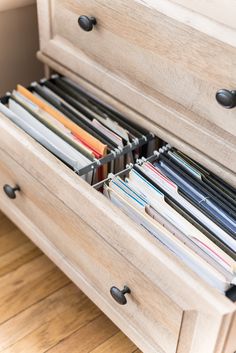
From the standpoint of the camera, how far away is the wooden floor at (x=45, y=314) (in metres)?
1.03

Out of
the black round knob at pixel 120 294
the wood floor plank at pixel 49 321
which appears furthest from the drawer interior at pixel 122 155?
the wood floor plank at pixel 49 321

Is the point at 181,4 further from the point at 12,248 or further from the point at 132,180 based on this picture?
the point at 12,248

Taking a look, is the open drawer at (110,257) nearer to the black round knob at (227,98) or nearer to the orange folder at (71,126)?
the orange folder at (71,126)

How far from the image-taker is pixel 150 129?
3.04 feet

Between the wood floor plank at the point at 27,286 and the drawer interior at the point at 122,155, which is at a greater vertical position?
the drawer interior at the point at 122,155

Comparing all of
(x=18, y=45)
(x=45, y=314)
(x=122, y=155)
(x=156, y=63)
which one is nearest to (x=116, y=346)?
(x=45, y=314)

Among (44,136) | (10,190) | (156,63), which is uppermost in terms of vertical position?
(156,63)

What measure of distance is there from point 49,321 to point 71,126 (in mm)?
395

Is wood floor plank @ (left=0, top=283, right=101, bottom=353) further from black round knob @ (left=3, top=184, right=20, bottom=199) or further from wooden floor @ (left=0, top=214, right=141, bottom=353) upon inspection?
black round knob @ (left=3, top=184, right=20, bottom=199)

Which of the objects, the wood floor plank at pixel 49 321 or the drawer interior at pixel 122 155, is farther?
the wood floor plank at pixel 49 321

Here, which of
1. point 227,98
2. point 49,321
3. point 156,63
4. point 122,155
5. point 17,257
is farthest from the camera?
point 17,257

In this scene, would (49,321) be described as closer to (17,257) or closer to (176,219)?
(17,257)

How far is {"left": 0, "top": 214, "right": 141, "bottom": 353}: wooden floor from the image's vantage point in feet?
3.37

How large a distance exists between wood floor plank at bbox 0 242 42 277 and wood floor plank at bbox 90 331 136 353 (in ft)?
0.88
